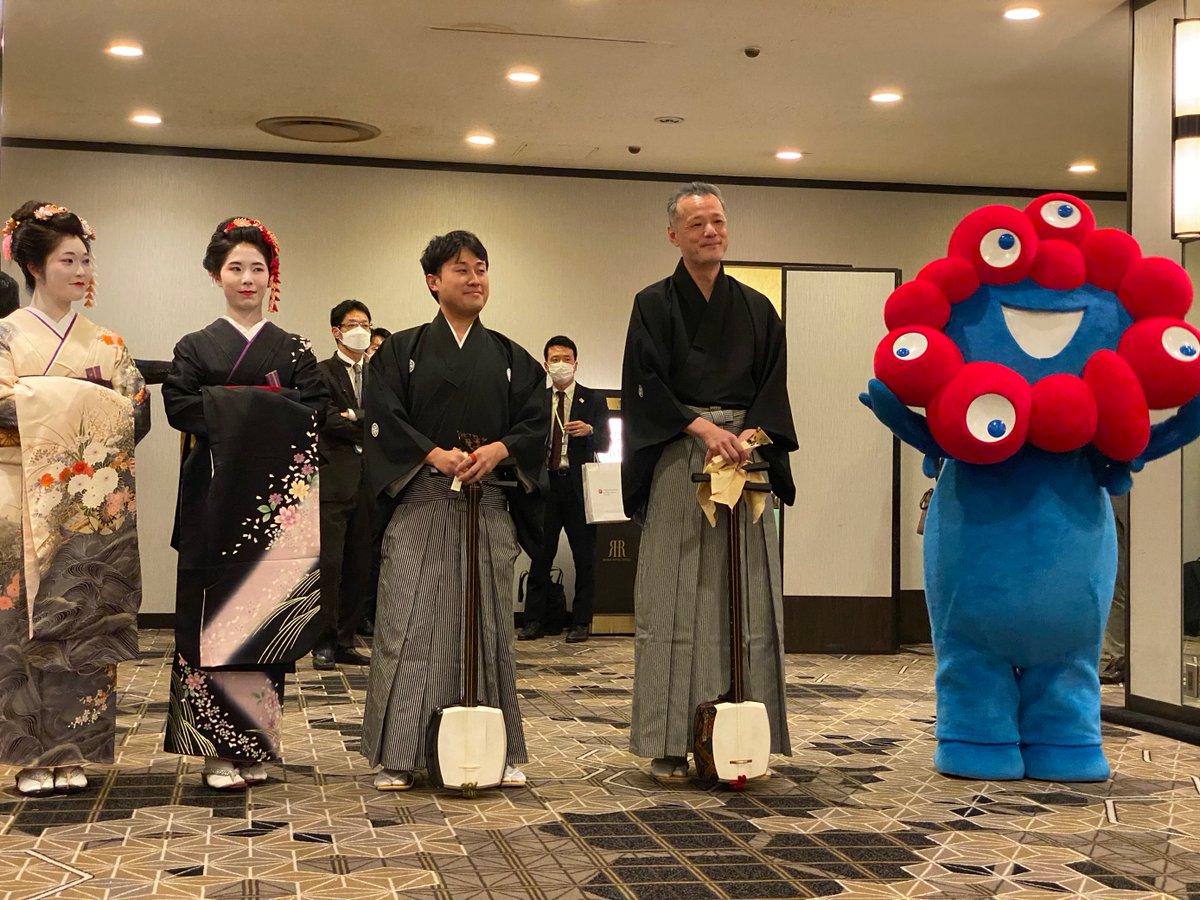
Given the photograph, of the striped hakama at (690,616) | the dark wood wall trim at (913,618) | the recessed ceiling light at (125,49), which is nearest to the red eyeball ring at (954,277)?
the striped hakama at (690,616)

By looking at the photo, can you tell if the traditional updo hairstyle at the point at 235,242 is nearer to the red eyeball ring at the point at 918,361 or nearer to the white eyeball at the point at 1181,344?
the red eyeball ring at the point at 918,361

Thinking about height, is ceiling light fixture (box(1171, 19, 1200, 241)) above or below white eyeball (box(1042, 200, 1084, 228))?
above

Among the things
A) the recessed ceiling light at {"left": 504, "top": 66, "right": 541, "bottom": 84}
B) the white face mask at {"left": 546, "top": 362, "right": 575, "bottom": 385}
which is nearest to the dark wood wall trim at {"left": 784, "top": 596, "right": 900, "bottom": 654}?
the white face mask at {"left": 546, "top": 362, "right": 575, "bottom": 385}

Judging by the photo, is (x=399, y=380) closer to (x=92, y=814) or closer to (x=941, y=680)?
(x=92, y=814)

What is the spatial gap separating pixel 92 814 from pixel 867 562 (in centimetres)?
479

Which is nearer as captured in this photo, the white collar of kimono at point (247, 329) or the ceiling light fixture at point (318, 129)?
the white collar of kimono at point (247, 329)

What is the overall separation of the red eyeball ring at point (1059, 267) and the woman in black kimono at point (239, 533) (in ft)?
6.92

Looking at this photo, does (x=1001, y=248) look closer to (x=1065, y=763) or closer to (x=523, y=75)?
(x=1065, y=763)

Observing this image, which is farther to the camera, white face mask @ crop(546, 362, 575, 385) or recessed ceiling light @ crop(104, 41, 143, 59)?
white face mask @ crop(546, 362, 575, 385)

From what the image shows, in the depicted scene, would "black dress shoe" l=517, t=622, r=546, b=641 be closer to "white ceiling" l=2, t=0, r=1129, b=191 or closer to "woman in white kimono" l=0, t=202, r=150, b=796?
"white ceiling" l=2, t=0, r=1129, b=191

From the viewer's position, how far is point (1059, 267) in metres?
3.89

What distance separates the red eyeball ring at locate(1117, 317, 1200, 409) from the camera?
3.76 metres

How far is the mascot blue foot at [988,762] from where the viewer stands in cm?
390

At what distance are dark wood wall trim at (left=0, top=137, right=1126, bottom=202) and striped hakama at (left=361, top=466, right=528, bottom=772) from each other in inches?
217
